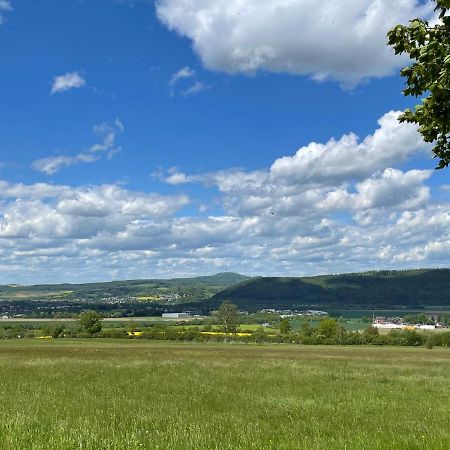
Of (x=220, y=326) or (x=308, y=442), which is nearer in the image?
(x=308, y=442)

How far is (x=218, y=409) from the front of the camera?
64.0 feet

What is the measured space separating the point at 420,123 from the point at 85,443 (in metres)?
10.4

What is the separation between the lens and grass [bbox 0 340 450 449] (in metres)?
12.8

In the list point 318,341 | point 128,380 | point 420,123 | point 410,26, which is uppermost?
point 410,26

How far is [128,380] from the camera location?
28594mm

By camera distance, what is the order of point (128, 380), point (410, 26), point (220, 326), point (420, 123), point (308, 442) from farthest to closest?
point (220, 326)
point (128, 380)
point (308, 442)
point (420, 123)
point (410, 26)

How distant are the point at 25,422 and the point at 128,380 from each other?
13.9 metres

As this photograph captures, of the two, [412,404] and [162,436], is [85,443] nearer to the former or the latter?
[162,436]

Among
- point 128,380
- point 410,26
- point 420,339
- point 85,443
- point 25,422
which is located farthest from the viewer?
point 420,339

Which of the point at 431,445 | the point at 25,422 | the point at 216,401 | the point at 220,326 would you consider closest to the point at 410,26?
the point at 431,445

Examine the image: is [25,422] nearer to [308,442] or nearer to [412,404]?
[308,442]

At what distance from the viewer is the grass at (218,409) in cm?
1276

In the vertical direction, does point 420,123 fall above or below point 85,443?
above

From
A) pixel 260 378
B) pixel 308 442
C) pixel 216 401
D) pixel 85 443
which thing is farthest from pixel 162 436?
pixel 260 378
